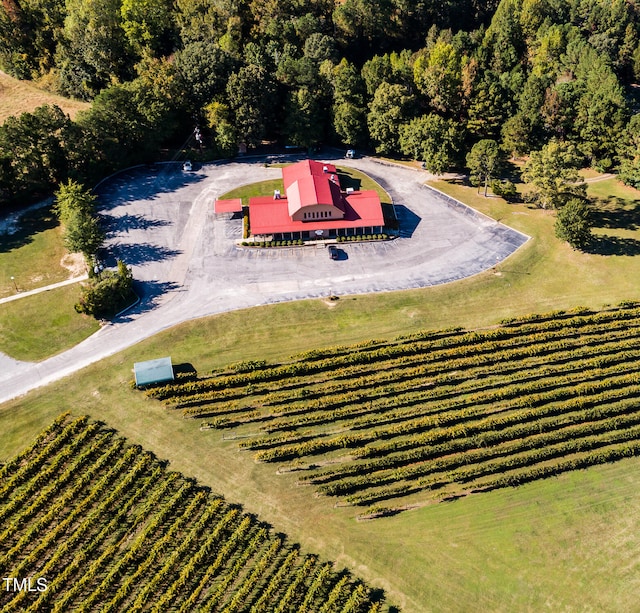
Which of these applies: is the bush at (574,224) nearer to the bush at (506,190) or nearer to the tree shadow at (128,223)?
the bush at (506,190)

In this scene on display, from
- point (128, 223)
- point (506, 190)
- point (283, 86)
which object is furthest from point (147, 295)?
point (506, 190)

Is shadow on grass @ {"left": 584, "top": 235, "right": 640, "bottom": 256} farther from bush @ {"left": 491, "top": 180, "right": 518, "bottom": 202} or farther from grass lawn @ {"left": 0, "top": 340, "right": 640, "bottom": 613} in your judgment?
grass lawn @ {"left": 0, "top": 340, "right": 640, "bottom": 613}

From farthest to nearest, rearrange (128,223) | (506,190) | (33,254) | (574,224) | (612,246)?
(506,190) < (128,223) < (612,246) < (574,224) < (33,254)

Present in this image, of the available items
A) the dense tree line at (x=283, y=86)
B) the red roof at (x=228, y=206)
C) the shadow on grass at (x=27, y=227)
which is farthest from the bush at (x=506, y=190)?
the shadow on grass at (x=27, y=227)

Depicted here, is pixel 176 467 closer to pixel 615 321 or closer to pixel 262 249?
pixel 262 249

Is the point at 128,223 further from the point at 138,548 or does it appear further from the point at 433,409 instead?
the point at 433,409

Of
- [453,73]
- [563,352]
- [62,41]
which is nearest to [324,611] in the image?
[563,352]
